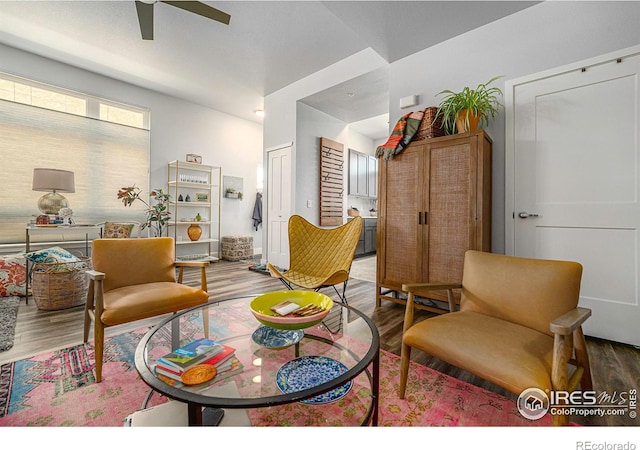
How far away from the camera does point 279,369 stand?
113 centimetres

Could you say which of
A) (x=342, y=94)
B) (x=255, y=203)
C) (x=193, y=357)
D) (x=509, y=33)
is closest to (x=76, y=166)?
(x=255, y=203)

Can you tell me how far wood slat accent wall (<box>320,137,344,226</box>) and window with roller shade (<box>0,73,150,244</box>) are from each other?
302 centimetres

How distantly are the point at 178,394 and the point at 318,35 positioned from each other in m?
3.70

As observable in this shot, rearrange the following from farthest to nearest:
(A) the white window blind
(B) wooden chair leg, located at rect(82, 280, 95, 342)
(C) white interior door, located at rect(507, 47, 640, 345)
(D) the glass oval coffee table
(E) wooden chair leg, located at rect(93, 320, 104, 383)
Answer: (A) the white window blind < (C) white interior door, located at rect(507, 47, 640, 345) < (B) wooden chair leg, located at rect(82, 280, 95, 342) < (E) wooden chair leg, located at rect(93, 320, 104, 383) < (D) the glass oval coffee table

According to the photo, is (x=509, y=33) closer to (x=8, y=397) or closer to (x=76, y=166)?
(x=8, y=397)

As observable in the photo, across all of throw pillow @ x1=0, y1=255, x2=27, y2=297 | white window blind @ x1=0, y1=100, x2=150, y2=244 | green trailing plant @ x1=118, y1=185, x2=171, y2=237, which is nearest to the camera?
throw pillow @ x1=0, y1=255, x2=27, y2=297

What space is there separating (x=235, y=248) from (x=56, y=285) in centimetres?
296

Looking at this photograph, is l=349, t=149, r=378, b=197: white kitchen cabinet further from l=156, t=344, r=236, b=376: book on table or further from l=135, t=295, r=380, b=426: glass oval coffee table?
l=156, t=344, r=236, b=376: book on table

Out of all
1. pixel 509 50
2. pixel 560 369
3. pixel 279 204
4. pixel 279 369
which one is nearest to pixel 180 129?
pixel 279 204

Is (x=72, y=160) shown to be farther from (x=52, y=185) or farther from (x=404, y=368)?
(x=404, y=368)

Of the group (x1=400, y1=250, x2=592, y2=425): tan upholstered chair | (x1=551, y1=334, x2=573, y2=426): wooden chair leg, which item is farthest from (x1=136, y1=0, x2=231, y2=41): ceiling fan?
(x1=551, y1=334, x2=573, y2=426): wooden chair leg

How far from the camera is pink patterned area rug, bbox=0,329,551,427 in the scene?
126 cm

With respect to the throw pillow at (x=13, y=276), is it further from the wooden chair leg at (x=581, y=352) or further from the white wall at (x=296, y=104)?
the wooden chair leg at (x=581, y=352)

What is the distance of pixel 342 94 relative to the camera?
427cm
